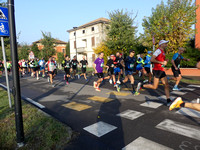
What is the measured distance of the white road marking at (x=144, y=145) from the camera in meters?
2.72

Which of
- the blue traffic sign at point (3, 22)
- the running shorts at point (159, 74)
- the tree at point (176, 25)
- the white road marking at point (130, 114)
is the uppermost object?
the tree at point (176, 25)

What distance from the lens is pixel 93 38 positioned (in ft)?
130

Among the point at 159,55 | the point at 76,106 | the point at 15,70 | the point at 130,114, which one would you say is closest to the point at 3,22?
the point at 15,70

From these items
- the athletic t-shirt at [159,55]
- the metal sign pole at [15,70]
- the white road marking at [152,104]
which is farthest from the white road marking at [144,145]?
the athletic t-shirt at [159,55]

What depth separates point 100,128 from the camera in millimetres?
3594

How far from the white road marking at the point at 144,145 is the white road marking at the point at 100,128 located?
69 cm

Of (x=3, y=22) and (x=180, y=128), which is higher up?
(x=3, y=22)

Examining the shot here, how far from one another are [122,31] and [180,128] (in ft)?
60.7

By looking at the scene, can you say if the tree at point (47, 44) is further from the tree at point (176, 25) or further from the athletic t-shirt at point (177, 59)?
the athletic t-shirt at point (177, 59)

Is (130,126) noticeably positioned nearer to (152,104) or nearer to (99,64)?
(152,104)

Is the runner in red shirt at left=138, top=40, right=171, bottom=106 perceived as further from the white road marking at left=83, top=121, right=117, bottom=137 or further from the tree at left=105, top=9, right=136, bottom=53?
the tree at left=105, top=9, right=136, bottom=53

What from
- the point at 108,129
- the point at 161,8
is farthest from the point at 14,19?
the point at 161,8

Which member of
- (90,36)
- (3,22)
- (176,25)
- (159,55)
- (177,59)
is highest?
(90,36)

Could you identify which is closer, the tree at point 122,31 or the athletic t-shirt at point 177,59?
the athletic t-shirt at point 177,59
